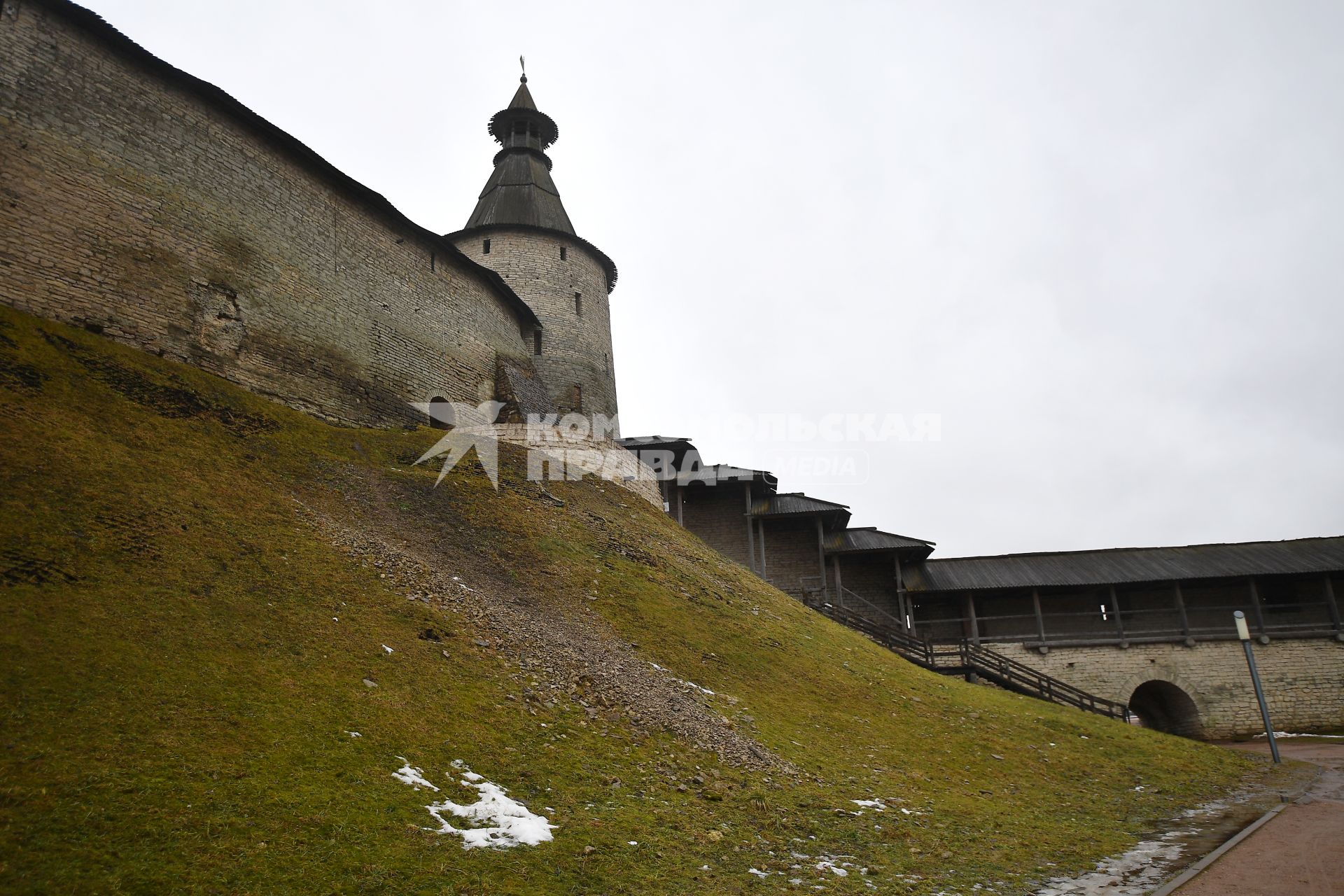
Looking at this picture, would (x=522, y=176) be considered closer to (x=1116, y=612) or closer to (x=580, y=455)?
(x=580, y=455)

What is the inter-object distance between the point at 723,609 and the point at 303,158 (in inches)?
565

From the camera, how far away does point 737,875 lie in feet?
21.4

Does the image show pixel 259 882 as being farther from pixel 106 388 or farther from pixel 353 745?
pixel 106 388

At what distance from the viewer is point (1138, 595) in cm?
2658

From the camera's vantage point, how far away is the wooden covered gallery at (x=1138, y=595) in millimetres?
24906

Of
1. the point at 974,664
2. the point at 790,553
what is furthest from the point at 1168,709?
the point at 790,553

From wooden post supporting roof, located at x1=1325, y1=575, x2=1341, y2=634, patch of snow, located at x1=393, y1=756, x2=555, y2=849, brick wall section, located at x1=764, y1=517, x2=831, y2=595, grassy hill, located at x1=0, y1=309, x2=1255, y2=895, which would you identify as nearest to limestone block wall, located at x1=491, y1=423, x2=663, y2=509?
grassy hill, located at x1=0, y1=309, x2=1255, y2=895

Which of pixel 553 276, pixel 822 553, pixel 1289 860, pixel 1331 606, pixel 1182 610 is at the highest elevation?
pixel 553 276

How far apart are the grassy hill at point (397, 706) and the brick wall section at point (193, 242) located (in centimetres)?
122

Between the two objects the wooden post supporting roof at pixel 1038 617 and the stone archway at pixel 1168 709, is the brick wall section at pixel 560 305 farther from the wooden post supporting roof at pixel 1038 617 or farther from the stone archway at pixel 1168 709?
the stone archway at pixel 1168 709

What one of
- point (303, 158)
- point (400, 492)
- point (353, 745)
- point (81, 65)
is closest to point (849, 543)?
point (400, 492)

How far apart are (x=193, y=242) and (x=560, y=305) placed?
14759 mm

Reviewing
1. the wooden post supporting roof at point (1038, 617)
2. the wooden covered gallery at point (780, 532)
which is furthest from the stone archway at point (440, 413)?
the wooden post supporting roof at point (1038, 617)

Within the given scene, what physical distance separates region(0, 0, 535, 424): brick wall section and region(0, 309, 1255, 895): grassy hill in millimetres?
1218
